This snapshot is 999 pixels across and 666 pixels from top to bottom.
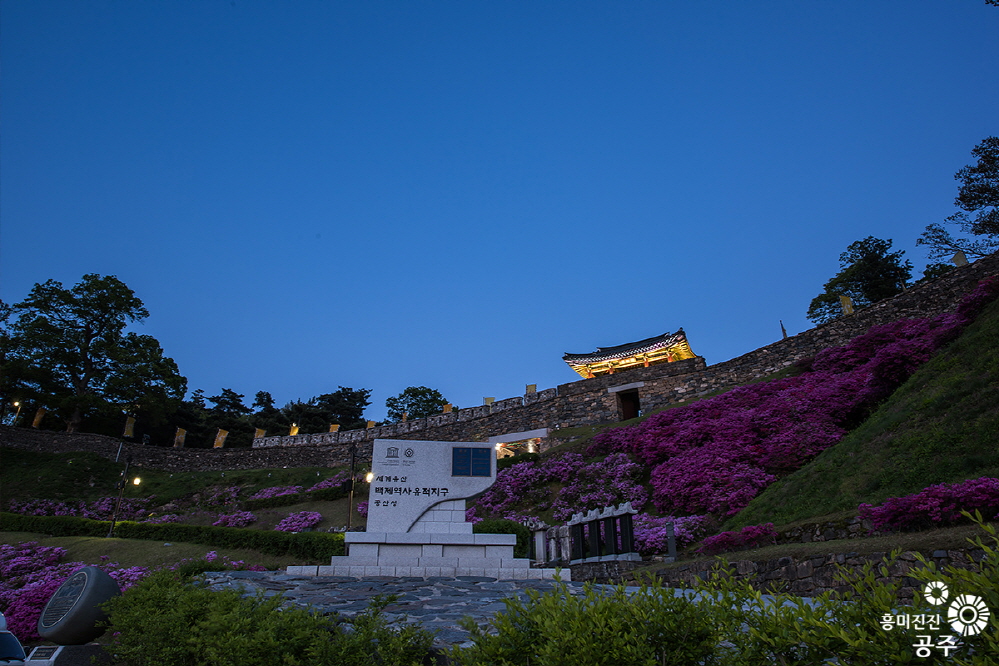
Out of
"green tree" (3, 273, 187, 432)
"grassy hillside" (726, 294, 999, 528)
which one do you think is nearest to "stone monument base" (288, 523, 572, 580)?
"grassy hillside" (726, 294, 999, 528)

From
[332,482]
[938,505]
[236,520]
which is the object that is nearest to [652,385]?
[332,482]

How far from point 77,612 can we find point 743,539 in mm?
10193

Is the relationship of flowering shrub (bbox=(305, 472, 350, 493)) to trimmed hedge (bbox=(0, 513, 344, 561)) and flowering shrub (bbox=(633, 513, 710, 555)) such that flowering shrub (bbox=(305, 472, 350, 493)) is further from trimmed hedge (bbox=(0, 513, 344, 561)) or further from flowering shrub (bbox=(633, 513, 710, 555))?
flowering shrub (bbox=(633, 513, 710, 555))

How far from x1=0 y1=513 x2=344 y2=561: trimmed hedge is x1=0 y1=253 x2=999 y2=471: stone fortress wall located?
10.2 meters

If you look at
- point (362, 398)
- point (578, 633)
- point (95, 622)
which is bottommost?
point (95, 622)

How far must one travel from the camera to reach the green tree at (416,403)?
52.5 meters

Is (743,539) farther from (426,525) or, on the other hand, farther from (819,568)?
(426,525)

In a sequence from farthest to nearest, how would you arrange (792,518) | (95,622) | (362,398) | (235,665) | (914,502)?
(362,398) → (792,518) → (914,502) → (95,622) → (235,665)

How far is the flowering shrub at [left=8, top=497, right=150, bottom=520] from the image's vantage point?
24.9 meters

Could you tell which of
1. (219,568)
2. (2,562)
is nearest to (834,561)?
(219,568)

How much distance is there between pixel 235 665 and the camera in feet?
13.4

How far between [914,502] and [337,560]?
9.28 metres

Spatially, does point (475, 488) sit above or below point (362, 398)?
below

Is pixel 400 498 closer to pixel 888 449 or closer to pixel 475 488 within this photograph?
pixel 475 488
